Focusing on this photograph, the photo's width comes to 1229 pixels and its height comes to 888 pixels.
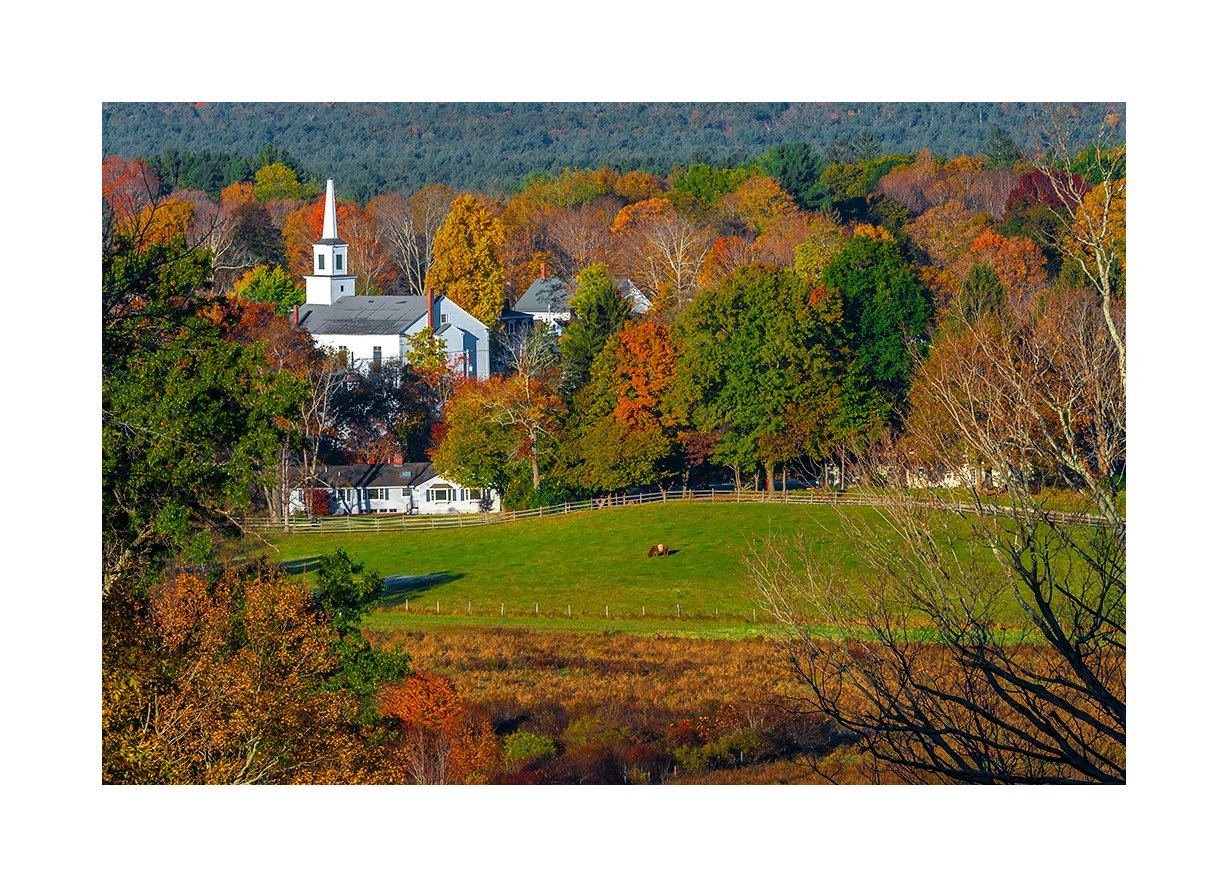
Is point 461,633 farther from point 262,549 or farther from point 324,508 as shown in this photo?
point 324,508

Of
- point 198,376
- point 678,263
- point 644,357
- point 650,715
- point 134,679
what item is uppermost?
point 678,263

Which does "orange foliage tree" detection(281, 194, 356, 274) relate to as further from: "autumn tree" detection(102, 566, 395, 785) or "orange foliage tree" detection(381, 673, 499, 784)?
"autumn tree" detection(102, 566, 395, 785)

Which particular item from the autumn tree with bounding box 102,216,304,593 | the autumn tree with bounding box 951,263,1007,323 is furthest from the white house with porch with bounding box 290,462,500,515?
the autumn tree with bounding box 102,216,304,593

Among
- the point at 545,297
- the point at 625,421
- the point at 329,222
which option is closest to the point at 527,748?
the point at 625,421

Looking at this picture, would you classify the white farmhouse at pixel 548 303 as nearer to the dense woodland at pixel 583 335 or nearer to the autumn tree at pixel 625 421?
the dense woodland at pixel 583 335

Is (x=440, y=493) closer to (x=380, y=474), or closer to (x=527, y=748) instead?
(x=380, y=474)

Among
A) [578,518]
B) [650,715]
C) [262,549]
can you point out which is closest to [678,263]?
[578,518]
